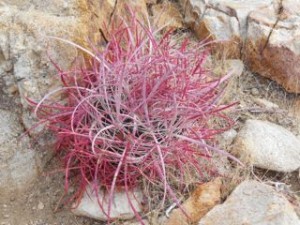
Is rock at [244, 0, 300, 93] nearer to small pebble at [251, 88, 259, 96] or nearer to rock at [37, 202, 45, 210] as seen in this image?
small pebble at [251, 88, 259, 96]

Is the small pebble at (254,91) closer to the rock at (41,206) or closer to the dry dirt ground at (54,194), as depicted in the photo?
the dry dirt ground at (54,194)

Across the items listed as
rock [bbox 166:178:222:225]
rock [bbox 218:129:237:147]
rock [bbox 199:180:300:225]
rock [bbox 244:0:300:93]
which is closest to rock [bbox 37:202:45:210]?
rock [bbox 166:178:222:225]

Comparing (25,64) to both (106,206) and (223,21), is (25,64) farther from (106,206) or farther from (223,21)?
(223,21)

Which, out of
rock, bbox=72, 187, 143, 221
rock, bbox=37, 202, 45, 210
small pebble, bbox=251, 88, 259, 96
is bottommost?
rock, bbox=37, 202, 45, 210

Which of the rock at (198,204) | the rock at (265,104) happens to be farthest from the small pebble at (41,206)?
the rock at (265,104)

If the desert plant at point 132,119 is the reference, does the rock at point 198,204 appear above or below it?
below
